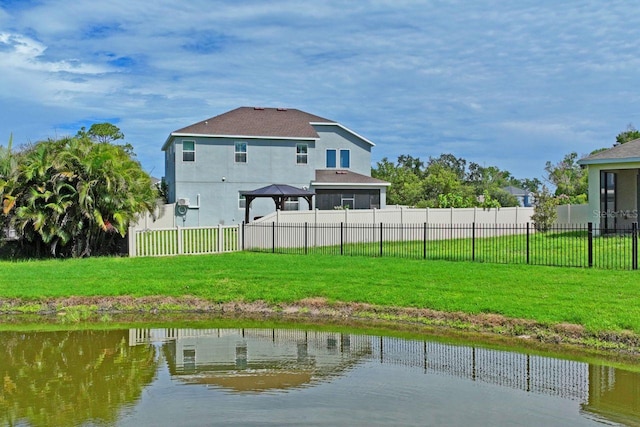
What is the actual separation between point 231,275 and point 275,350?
20.6ft

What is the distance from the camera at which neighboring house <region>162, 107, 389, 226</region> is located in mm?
33844

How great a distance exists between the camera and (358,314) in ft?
49.1

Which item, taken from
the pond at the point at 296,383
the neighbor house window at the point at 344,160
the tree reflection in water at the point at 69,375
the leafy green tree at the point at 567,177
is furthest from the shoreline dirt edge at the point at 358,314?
the leafy green tree at the point at 567,177

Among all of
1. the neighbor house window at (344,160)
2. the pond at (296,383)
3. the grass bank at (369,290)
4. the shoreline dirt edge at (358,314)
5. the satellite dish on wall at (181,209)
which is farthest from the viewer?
the neighbor house window at (344,160)

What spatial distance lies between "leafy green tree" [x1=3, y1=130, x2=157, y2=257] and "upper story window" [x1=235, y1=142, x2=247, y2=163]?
11865 mm

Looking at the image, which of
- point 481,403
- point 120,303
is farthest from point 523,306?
point 120,303

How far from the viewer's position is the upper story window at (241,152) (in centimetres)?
3456

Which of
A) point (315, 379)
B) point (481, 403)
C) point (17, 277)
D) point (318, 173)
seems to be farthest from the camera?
point (318, 173)

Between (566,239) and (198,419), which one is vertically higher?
(566,239)

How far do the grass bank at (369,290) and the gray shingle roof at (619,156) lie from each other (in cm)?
1043

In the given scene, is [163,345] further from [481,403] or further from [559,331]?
[559,331]

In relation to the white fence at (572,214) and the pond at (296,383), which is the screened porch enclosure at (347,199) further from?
the pond at (296,383)

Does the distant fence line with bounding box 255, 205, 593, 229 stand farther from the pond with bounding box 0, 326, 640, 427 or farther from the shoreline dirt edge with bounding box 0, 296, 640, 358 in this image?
the pond with bounding box 0, 326, 640, 427

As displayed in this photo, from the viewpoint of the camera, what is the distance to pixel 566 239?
24750mm
